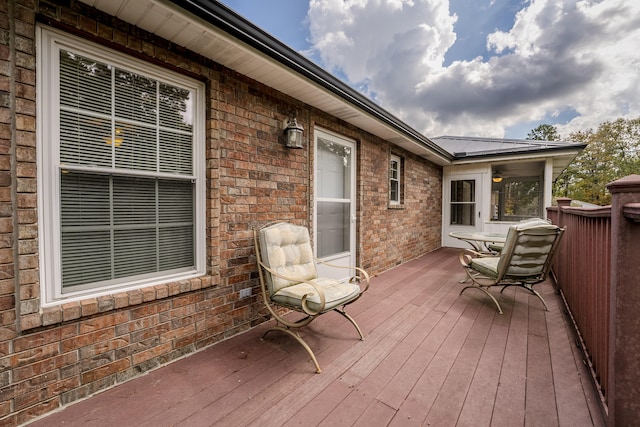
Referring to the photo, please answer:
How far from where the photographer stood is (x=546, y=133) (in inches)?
883

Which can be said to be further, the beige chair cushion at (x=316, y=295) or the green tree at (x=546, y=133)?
the green tree at (x=546, y=133)

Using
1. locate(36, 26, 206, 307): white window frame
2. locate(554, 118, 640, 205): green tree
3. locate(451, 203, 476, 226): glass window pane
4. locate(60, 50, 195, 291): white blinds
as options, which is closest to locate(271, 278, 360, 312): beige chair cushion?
locate(60, 50, 195, 291): white blinds

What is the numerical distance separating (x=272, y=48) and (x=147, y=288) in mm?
2097

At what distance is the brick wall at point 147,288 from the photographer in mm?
1378

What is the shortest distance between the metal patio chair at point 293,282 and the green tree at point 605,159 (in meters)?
20.8

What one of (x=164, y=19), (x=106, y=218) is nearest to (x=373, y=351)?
(x=106, y=218)

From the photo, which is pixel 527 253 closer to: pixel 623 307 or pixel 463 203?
pixel 623 307

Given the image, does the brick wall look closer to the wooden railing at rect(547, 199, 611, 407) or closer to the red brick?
the red brick

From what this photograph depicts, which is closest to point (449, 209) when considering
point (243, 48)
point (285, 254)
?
point (285, 254)

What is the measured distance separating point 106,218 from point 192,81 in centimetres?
129

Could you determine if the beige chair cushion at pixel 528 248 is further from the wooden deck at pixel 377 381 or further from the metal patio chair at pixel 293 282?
the metal patio chair at pixel 293 282

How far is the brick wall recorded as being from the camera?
4.52 ft

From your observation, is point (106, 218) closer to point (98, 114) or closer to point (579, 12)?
point (98, 114)

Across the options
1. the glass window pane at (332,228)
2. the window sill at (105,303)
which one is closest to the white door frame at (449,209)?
the glass window pane at (332,228)
